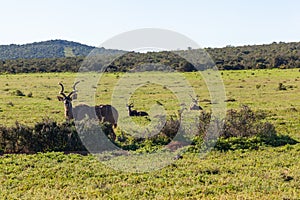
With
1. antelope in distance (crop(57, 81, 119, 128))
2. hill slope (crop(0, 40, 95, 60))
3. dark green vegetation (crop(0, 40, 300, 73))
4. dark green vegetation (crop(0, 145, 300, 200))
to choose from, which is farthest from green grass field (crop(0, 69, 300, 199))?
hill slope (crop(0, 40, 95, 60))

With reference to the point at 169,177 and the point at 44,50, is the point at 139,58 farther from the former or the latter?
the point at 169,177

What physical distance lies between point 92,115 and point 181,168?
6.04m

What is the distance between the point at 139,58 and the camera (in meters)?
63.3

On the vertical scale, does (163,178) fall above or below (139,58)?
below

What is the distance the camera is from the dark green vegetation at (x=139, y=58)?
165 ft

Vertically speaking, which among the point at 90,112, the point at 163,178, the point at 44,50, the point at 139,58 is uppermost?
the point at 44,50

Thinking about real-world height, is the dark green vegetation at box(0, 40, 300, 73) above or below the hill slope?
below

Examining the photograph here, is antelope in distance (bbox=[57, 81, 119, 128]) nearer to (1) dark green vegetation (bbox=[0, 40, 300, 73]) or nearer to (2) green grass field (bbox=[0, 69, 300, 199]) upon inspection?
(2) green grass field (bbox=[0, 69, 300, 199])

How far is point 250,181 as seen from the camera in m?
8.61

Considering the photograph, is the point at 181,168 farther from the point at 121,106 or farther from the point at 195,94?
the point at 195,94

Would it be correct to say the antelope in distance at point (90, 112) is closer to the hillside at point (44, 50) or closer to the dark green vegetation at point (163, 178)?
the dark green vegetation at point (163, 178)

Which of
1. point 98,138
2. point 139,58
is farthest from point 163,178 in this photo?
point 139,58

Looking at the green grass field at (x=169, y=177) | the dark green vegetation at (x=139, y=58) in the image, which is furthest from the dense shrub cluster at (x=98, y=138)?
the dark green vegetation at (x=139, y=58)

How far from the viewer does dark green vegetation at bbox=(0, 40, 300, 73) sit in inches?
1983
